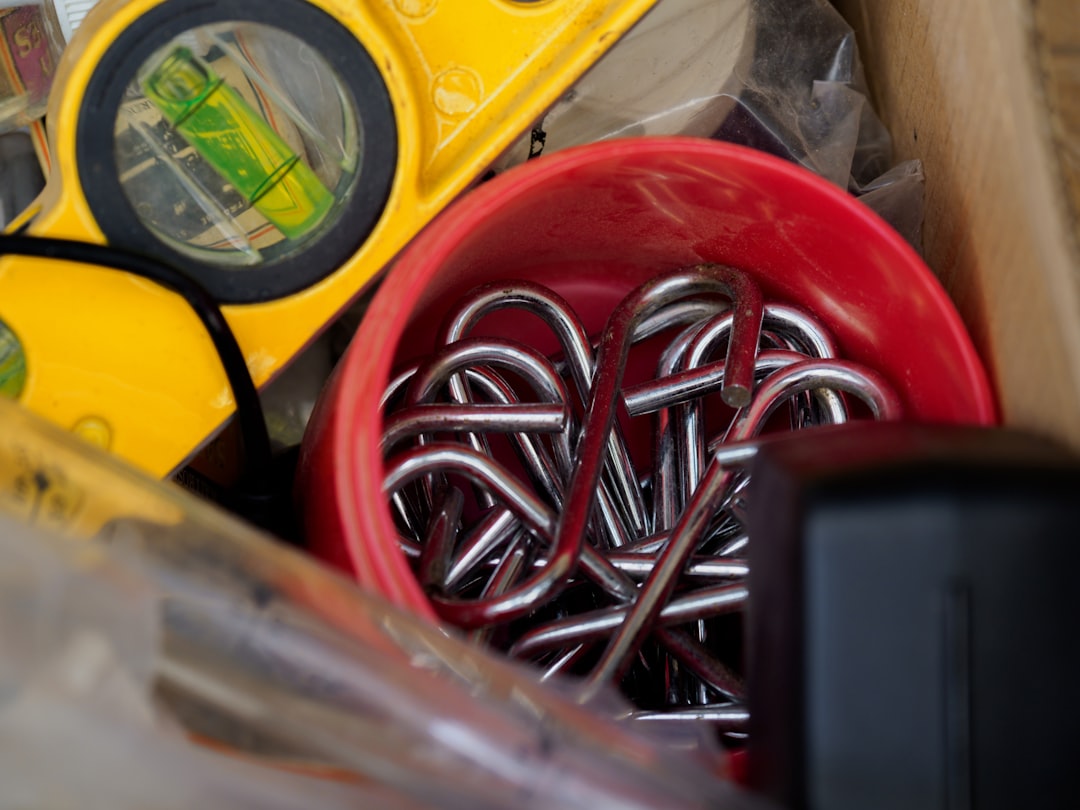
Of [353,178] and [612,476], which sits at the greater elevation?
[353,178]

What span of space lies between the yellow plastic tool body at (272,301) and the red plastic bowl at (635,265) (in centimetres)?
5

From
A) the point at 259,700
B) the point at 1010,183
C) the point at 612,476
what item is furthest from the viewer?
the point at 612,476

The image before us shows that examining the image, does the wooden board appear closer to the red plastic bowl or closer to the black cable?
the red plastic bowl

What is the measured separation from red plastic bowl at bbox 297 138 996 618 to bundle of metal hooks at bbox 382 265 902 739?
1.1 inches

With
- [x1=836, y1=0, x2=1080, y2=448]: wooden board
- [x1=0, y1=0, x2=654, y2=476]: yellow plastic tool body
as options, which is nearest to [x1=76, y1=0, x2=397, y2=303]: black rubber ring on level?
[x1=0, y1=0, x2=654, y2=476]: yellow plastic tool body

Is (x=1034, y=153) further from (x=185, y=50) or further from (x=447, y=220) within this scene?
(x=185, y=50)

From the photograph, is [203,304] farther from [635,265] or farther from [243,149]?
[635,265]

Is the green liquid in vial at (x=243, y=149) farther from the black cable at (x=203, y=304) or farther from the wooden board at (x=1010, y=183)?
the wooden board at (x=1010, y=183)

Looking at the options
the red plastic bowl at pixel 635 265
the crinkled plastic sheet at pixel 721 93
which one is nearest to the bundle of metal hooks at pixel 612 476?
the red plastic bowl at pixel 635 265

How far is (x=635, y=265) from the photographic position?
73 cm

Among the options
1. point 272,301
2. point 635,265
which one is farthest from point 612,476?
point 272,301

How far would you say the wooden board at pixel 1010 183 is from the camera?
0.44m

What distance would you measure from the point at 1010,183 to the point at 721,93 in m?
0.26

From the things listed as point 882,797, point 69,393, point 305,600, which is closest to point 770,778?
point 882,797
